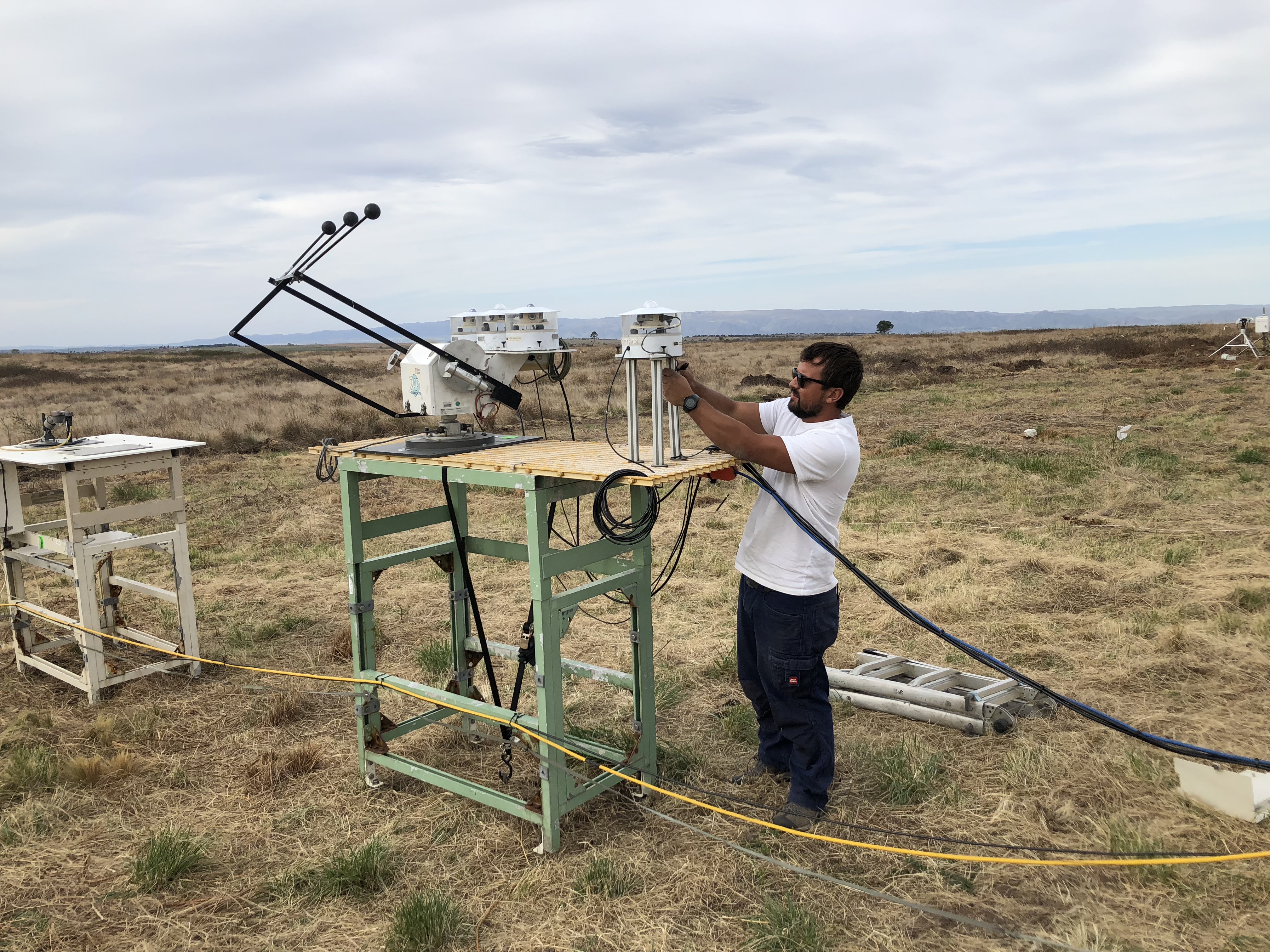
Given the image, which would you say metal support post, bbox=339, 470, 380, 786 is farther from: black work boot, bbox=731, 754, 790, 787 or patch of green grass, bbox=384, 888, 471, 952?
black work boot, bbox=731, 754, 790, 787

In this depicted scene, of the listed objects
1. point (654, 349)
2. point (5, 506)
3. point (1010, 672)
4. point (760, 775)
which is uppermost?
point (654, 349)

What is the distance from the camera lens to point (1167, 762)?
4340mm

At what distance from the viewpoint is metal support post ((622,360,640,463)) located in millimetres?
3709

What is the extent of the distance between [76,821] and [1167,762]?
5207 mm

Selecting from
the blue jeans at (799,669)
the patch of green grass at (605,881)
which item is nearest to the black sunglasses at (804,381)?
the blue jeans at (799,669)

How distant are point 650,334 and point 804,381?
0.75 m

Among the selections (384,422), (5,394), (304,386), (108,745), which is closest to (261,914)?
(108,745)

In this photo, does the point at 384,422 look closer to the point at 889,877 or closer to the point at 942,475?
the point at 942,475

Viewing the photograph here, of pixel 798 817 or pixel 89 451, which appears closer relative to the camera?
pixel 798 817

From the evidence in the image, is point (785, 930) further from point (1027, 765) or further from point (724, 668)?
point (724, 668)

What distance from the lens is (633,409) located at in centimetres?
373

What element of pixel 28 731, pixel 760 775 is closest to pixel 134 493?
pixel 28 731

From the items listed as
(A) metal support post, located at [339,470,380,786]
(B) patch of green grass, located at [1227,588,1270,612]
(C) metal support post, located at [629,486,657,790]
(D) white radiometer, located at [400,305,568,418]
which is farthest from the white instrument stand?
(B) patch of green grass, located at [1227,588,1270,612]

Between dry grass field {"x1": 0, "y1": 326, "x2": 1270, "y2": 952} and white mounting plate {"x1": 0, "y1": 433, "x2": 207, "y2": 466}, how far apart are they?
1510 millimetres
